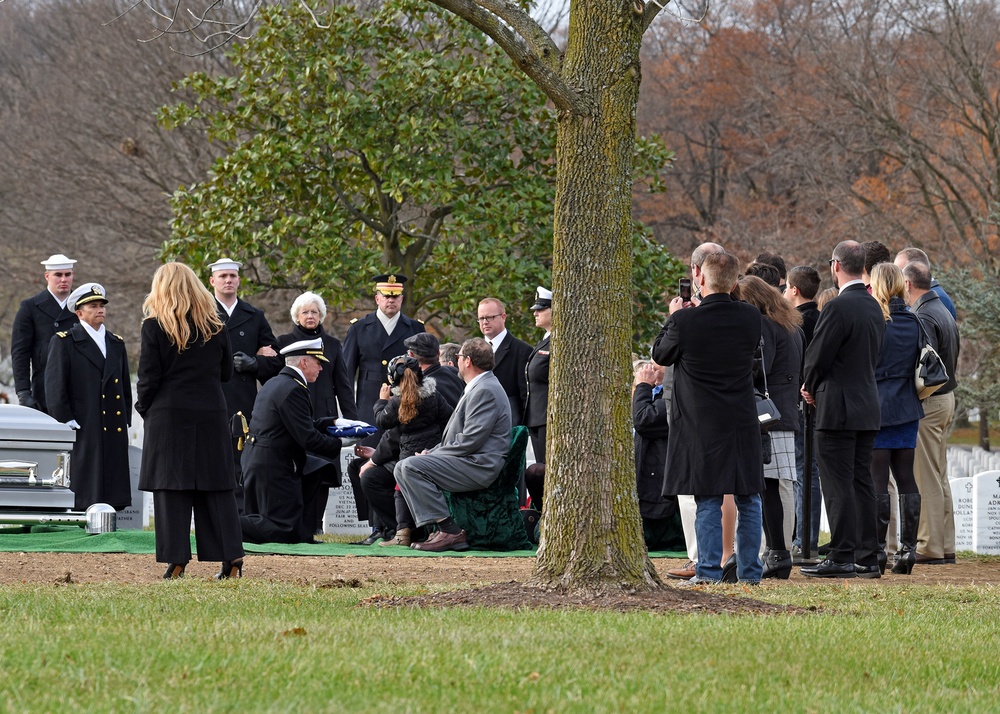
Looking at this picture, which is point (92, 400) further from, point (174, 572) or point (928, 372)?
point (928, 372)

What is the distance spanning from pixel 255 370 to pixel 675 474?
4733 millimetres

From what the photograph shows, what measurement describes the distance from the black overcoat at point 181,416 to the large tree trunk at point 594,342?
233 centimetres

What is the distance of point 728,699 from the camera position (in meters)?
4.44

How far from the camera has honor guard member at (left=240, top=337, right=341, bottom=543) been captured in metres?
10.5

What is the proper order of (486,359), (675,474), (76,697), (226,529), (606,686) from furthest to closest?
(486,359), (226,529), (675,474), (606,686), (76,697)

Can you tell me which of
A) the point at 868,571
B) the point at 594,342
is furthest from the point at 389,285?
the point at 594,342

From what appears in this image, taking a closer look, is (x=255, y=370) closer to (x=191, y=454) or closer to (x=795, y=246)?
(x=191, y=454)

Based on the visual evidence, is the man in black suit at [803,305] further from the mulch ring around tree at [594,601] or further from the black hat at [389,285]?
the black hat at [389,285]

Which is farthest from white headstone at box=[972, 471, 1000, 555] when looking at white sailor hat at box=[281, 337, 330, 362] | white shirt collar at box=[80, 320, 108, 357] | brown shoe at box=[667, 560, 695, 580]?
white shirt collar at box=[80, 320, 108, 357]

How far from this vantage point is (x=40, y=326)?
476 inches

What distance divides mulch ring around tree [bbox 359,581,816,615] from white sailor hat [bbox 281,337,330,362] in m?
4.09

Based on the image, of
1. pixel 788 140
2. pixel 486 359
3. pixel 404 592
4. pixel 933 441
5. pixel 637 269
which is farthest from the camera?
pixel 788 140

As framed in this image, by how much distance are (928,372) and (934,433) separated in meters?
0.78

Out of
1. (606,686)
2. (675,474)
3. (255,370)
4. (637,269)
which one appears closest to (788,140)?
(637,269)
